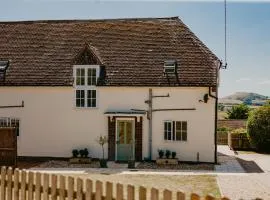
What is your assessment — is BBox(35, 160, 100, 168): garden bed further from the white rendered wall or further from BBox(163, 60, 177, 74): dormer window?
BBox(163, 60, 177, 74): dormer window

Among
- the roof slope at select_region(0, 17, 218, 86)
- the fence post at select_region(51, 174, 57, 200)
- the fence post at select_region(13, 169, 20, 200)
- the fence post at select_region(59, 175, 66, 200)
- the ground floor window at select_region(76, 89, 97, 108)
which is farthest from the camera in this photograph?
the ground floor window at select_region(76, 89, 97, 108)

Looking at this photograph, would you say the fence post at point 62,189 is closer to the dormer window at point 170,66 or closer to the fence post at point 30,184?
the fence post at point 30,184

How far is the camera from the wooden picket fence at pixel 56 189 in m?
7.03

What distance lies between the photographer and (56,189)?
27.1ft

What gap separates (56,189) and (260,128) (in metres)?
23.5

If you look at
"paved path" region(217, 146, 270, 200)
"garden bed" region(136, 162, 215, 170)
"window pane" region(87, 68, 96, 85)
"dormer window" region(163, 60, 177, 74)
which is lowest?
"paved path" region(217, 146, 270, 200)

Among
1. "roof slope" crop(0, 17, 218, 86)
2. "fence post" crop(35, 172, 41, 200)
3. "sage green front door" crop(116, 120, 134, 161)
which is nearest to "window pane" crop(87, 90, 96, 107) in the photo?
"roof slope" crop(0, 17, 218, 86)

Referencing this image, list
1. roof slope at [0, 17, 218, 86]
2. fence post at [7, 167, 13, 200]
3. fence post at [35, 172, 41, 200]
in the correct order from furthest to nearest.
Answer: roof slope at [0, 17, 218, 86], fence post at [7, 167, 13, 200], fence post at [35, 172, 41, 200]

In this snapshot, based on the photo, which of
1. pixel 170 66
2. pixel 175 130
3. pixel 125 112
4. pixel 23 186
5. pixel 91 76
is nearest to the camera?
pixel 23 186

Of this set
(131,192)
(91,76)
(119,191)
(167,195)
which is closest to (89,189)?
(119,191)

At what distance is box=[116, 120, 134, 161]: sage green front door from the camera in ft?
80.5

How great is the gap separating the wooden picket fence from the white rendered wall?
1533 centimetres

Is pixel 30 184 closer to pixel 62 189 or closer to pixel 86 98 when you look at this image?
pixel 62 189

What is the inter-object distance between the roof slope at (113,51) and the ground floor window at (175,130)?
7.44 ft
